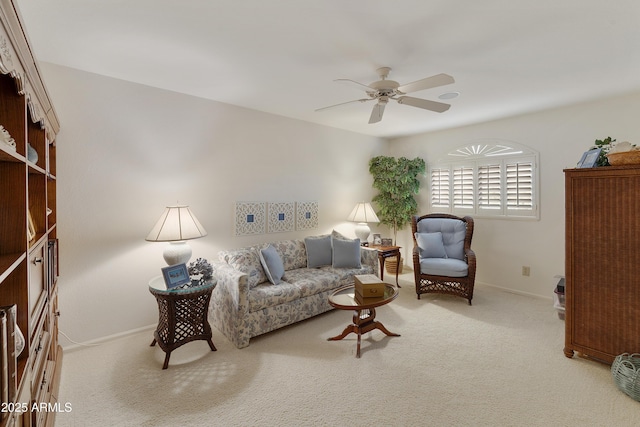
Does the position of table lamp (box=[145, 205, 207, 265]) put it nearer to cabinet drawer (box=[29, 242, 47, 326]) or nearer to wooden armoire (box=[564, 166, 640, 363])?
cabinet drawer (box=[29, 242, 47, 326])

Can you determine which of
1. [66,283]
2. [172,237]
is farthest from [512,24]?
[66,283]

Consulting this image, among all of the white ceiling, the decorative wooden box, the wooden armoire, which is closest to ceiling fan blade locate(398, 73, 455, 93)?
the white ceiling

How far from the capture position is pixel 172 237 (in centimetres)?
277

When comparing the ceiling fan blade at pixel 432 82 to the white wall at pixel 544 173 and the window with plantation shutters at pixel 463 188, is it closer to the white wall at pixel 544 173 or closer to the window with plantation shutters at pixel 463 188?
the white wall at pixel 544 173

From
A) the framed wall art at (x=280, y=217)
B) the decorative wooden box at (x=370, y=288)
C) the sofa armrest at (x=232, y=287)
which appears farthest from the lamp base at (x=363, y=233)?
the sofa armrest at (x=232, y=287)

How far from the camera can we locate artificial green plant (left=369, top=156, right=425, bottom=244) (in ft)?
16.6

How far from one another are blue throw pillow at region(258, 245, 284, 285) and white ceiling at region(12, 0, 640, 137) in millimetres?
1715

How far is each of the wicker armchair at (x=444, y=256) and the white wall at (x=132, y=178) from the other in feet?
6.66

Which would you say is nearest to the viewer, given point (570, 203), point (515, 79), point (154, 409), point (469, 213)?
point (154, 409)

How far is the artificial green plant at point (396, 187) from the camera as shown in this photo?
16.6ft

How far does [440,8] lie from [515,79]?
154 cm

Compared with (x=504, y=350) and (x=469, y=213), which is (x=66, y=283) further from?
(x=469, y=213)

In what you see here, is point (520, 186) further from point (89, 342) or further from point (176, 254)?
point (89, 342)

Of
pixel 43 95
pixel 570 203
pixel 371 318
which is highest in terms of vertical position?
pixel 43 95
